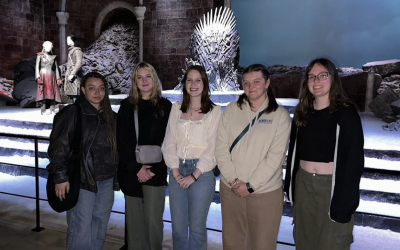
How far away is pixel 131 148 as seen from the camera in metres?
1.97

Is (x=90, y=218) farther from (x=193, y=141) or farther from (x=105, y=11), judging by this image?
(x=105, y=11)

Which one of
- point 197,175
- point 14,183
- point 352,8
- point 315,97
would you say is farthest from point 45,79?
point 352,8

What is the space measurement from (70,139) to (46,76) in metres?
5.32

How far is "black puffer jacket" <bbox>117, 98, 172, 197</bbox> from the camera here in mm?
1969

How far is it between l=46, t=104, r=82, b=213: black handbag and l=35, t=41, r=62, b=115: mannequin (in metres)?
5.18

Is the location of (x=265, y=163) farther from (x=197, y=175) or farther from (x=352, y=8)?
(x=352, y=8)

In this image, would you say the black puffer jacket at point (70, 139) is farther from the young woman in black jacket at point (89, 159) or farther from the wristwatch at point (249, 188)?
the wristwatch at point (249, 188)

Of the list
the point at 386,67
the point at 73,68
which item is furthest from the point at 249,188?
the point at 386,67

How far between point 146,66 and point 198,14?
8360mm

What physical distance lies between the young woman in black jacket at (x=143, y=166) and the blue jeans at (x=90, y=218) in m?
0.12

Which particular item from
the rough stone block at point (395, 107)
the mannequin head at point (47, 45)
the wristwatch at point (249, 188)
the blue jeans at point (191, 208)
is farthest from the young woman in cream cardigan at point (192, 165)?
the rough stone block at point (395, 107)

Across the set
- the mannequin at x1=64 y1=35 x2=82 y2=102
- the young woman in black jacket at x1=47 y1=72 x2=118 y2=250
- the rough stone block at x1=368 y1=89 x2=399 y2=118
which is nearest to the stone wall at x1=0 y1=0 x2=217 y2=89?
the mannequin at x1=64 y1=35 x2=82 y2=102

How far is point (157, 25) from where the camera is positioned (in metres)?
10.6

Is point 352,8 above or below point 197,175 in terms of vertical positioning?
above
